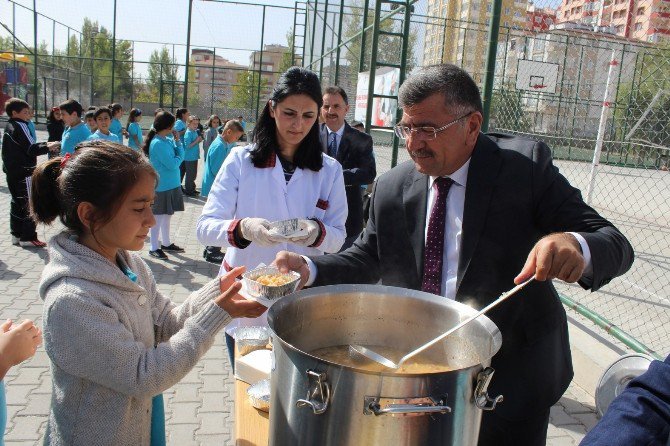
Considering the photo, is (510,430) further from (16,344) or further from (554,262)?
(16,344)

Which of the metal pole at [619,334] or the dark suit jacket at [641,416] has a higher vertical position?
the dark suit jacket at [641,416]

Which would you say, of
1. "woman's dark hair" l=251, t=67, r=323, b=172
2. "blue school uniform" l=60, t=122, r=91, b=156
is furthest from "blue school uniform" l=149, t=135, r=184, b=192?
"woman's dark hair" l=251, t=67, r=323, b=172

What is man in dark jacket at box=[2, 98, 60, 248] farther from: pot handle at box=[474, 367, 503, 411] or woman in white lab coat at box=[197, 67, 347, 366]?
pot handle at box=[474, 367, 503, 411]

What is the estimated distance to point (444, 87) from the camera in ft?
6.00

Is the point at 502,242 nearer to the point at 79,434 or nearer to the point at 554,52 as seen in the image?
the point at 79,434

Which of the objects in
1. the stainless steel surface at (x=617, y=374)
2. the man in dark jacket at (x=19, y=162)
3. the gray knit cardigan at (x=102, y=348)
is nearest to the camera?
the gray knit cardigan at (x=102, y=348)

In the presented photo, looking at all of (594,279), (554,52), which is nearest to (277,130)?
(594,279)

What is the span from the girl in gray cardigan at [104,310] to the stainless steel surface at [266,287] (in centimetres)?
4

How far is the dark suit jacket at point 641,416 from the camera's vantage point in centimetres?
94

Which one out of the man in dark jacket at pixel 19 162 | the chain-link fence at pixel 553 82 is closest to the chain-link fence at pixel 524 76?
the chain-link fence at pixel 553 82

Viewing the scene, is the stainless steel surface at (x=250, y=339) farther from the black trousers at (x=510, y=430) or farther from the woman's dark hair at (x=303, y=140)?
the black trousers at (x=510, y=430)

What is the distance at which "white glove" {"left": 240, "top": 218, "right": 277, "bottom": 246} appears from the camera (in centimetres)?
223

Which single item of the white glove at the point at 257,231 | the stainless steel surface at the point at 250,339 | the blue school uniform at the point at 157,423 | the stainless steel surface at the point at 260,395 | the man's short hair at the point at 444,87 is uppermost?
the man's short hair at the point at 444,87

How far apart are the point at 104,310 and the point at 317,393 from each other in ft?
2.21
